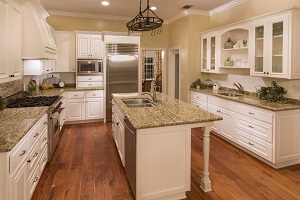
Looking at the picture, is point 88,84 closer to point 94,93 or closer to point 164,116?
point 94,93

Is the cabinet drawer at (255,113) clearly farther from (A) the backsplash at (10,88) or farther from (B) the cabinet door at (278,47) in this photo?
(A) the backsplash at (10,88)

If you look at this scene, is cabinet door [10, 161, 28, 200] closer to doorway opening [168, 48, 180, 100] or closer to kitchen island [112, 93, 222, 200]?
kitchen island [112, 93, 222, 200]

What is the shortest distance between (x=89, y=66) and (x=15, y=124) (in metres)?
3.84

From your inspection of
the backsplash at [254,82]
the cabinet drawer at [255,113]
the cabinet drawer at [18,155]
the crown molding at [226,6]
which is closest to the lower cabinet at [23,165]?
the cabinet drawer at [18,155]

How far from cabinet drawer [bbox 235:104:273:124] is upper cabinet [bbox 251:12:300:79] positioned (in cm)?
64

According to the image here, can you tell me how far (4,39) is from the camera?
2.68 m

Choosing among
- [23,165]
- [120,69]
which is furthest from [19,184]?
[120,69]

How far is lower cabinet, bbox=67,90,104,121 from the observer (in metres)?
5.78

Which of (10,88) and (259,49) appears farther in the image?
(259,49)

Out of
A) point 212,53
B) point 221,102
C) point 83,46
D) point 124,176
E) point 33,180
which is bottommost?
point 124,176

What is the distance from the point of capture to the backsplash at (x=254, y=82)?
3658 mm

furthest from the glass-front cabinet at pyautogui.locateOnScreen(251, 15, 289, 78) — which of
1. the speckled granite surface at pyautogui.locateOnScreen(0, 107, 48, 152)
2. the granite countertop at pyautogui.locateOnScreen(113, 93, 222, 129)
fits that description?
the speckled granite surface at pyautogui.locateOnScreen(0, 107, 48, 152)

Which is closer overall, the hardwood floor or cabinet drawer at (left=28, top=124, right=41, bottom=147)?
cabinet drawer at (left=28, top=124, right=41, bottom=147)

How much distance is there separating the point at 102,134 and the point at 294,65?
3.90 meters
